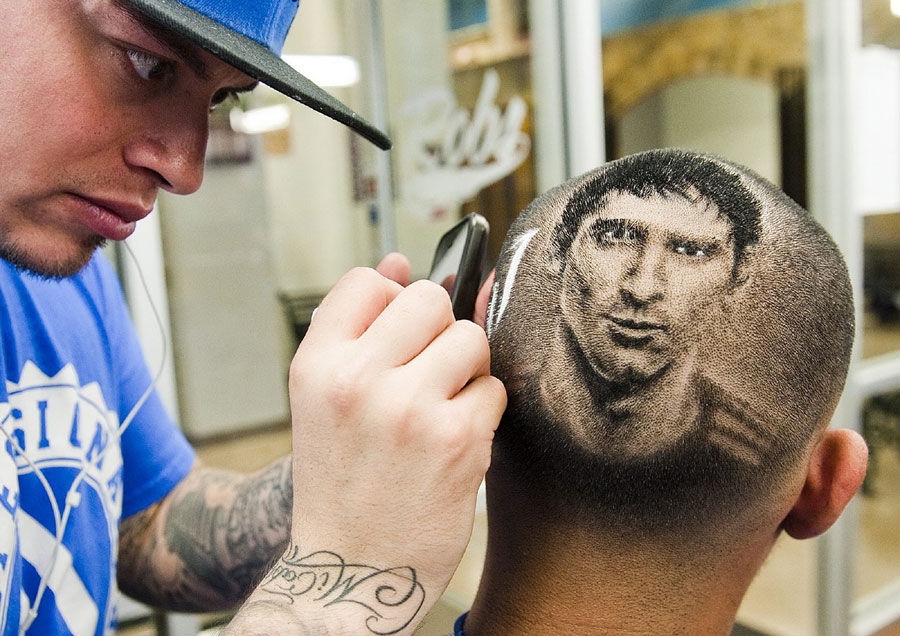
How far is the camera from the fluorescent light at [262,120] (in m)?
4.55

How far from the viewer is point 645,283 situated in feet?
2.52

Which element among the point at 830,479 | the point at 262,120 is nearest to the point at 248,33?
the point at 830,479

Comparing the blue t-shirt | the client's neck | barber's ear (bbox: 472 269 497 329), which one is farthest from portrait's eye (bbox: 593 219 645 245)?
the blue t-shirt

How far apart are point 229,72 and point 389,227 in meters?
2.05

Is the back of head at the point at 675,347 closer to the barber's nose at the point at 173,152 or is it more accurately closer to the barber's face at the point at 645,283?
the barber's face at the point at 645,283

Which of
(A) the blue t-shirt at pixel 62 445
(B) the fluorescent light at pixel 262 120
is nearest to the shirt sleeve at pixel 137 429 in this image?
(A) the blue t-shirt at pixel 62 445

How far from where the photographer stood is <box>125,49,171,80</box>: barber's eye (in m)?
0.85

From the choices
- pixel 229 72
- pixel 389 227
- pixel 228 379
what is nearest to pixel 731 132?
pixel 389 227

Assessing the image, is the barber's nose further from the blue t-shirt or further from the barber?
the blue t-shirt

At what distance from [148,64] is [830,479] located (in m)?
0.95

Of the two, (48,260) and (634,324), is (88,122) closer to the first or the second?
(48,260)

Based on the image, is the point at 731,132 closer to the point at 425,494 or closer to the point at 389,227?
the point at 389,227

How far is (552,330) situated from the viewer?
2.65ft

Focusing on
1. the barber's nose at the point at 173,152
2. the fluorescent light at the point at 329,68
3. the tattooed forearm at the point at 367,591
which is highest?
the fluorescent light at the point at 329,68
